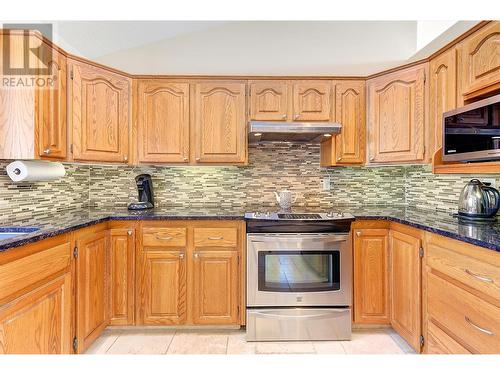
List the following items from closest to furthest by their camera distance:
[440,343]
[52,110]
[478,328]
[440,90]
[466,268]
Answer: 1. [478,328]
2. [466,268]
3. [440,343]
4. [52,110]
5. [440,90]

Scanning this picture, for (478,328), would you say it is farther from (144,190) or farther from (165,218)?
(144,190)

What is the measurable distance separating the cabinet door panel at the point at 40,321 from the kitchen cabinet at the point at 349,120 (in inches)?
83.2

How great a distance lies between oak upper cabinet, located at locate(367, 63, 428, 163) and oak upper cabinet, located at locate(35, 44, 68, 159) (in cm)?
229

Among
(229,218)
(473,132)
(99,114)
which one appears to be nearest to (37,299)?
(229,218)

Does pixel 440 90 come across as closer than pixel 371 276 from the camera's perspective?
Yes

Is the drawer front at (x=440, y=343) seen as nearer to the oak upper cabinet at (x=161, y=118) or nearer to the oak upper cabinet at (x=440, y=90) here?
the oak upper cabinet at (x=440, y=90)

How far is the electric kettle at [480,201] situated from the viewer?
1893mm

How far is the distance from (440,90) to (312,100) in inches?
35.5

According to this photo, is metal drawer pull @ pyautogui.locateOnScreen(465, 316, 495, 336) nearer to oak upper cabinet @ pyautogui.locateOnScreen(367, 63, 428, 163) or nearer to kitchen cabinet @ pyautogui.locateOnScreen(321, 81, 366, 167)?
oak upper cabinet @ pyautogui.locateOnScreen(367, 63, 428, 163)

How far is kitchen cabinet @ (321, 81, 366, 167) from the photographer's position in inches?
103

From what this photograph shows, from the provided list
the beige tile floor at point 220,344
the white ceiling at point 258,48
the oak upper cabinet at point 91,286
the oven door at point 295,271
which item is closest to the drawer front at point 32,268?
the oak upper cabinet at point 91,286

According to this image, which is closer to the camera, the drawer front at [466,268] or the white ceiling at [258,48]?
the drawer front at [466,268]

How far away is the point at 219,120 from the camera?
2611 mm

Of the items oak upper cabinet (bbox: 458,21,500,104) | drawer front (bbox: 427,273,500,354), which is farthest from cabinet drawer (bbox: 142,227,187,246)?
oak upper cabinet (bbox: 458,21,500,104)
